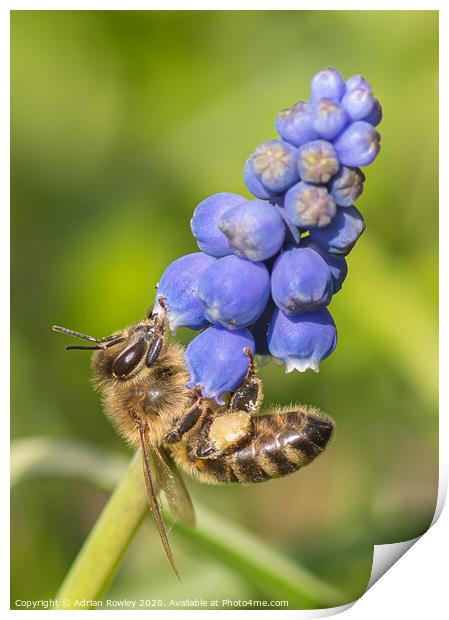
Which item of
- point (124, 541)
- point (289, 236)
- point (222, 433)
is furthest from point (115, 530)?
point (289, 236)

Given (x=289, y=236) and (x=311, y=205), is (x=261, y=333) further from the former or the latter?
(x=311, y=205)

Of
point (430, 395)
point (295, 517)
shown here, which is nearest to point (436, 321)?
point (430, 395)

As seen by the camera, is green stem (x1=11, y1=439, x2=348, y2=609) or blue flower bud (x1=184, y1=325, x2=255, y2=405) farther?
green stem (x1=11, y1=439, x2=348, y2=609)

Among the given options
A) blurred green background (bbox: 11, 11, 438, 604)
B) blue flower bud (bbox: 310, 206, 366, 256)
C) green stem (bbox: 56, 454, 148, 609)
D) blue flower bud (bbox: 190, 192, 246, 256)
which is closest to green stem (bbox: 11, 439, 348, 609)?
green stem (bbox: 56, 454, 148, 609)

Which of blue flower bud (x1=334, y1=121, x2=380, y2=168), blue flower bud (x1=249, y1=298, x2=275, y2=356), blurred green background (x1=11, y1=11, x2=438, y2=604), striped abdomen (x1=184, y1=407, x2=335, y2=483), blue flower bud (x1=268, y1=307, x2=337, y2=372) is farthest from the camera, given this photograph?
blurred green background (x1=11, y1=11, x2=438, y2=604)

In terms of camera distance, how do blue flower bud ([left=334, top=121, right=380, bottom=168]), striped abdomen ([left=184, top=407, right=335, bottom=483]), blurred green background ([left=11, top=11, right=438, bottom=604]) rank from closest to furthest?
1. blue flower bud ([left=334, top=121, right=380, bottom=168])
2. striped abdomen ([left=184, top=407, right=335, bottom=483])
3. blurred green background ([left=11, top=11, right=438, bottom=604])

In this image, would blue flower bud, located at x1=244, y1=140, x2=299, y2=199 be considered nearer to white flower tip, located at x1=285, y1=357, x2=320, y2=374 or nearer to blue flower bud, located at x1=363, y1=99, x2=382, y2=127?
blue flower bud, located at x1=363, y1=99, x2=382, y2=127

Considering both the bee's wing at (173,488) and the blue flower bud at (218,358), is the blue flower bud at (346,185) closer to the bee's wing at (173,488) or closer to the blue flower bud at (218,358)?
the blue flower bud at (218,358)
